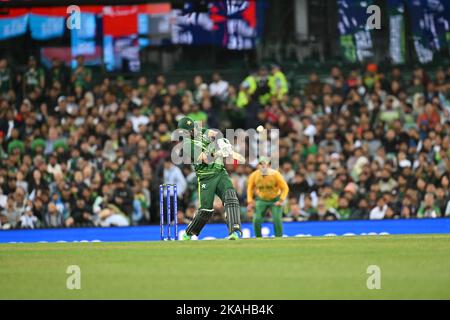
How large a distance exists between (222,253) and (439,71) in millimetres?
14971

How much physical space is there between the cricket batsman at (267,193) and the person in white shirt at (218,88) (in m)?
6.42

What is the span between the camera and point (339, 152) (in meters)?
28.5

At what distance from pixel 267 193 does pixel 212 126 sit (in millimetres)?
5981

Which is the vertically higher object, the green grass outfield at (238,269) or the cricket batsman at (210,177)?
the cricket batsman at (210,177)

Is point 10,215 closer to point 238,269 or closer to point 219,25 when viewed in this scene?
point 219,25

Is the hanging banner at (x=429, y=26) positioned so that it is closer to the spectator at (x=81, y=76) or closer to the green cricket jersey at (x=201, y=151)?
the spectator at (x=81, y=76)

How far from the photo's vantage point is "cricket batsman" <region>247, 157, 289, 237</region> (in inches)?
964

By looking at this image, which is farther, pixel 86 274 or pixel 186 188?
pixel 186 188

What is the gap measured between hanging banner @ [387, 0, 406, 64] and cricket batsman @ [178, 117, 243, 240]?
12596mm

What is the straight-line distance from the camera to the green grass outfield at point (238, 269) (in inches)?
521

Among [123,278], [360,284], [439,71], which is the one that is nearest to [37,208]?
[439,71]

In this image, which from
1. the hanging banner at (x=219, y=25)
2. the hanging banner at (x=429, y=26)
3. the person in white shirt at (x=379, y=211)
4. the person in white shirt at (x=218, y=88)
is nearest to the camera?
the person in white shirt at (x=379, y=211)

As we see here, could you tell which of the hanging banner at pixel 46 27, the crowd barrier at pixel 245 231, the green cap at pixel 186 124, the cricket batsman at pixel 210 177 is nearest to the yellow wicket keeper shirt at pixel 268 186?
the crowd barrier at pixel 245 231

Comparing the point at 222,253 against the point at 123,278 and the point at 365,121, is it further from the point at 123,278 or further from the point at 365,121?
the point at 365,121
